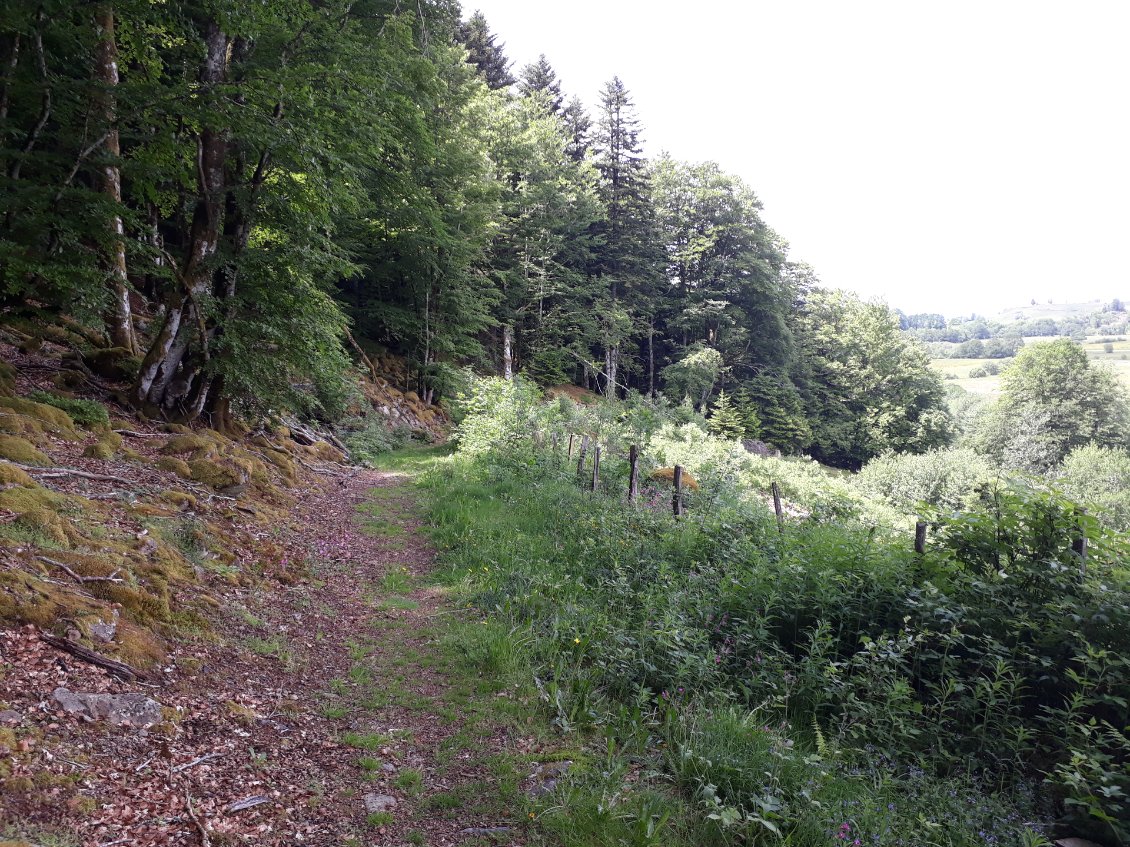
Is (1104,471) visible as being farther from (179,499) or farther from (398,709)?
(179,499)

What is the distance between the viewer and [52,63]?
881 cm

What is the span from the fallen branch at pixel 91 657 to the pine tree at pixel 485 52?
36148 mm

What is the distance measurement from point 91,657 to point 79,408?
546 cm

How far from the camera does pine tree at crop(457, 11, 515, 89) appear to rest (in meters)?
34.2

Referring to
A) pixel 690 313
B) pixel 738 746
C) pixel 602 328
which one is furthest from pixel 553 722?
pixel 690 313

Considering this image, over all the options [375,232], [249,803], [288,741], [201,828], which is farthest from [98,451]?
[375,232]

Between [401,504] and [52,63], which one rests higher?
[52,63]

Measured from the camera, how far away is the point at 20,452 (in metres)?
5.56

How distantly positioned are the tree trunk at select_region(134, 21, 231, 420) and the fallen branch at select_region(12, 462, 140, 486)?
3455 mm

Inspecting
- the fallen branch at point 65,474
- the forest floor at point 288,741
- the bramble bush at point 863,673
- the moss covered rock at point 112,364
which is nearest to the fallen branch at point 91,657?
the forest floor at point 288,741

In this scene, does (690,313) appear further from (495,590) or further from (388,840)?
(388,840)

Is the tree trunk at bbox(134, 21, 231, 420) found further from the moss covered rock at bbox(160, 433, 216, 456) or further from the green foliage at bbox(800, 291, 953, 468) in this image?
the green foliage at bbox(800, 291, 953, 468)

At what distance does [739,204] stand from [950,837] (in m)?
43.3

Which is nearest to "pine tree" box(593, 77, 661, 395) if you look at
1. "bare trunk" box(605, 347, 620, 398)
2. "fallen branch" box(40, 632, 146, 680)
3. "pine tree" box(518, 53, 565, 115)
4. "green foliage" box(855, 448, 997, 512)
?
"bare trunk" box(605, 347, 620, 398)
